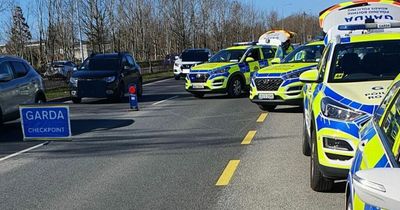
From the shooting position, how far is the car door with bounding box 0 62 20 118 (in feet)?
37.2

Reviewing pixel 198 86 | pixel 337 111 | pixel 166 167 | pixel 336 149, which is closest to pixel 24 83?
pixel 166 167

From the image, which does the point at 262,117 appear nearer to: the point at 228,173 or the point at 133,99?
the point at 133,99

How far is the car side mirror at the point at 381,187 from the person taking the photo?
83.0 inches

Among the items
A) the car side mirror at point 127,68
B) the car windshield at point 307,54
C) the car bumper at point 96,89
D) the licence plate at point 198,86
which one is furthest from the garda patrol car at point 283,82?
the car side mirror at point 127,68

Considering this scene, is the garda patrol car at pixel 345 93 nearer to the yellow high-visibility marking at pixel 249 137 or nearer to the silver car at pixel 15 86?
the yellow high-visibility marking at pixel 249 137

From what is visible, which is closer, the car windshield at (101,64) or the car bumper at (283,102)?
the car bumper at (283,102)

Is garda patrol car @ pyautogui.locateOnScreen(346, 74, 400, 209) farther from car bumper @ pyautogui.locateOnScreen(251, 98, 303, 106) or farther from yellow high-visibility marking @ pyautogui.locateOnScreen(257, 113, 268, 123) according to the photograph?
car bumper @ pyautogui.locateOnScreen(251, 98, 303, 106)

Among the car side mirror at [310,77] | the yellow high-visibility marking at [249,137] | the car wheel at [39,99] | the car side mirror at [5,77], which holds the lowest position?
the yellow high-visibility marking at [249,137]

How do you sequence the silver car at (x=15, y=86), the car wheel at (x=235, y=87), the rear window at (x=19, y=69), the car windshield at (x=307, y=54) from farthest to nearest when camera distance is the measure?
1. the car wheel at (x=235, y=87)
2. the car windshield at (x=307, y=54)
3. the rear window at (x=19, y=69)
4. the silver car at (x=15, y=86)

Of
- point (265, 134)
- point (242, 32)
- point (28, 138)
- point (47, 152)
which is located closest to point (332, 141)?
point (265, 134)

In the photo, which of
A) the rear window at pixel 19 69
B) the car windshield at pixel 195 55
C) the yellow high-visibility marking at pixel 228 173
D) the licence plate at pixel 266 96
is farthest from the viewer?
the car windshield at pixel 195 55

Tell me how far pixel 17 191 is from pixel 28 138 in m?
4.04

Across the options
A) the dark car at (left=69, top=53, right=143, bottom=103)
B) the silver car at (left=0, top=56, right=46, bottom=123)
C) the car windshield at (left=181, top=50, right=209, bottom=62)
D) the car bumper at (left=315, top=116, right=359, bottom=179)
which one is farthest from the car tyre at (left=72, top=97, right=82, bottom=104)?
the car bumper at (left=315, top=116, right=359, bottom=179)

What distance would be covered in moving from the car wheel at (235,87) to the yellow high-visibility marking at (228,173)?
9.99m
